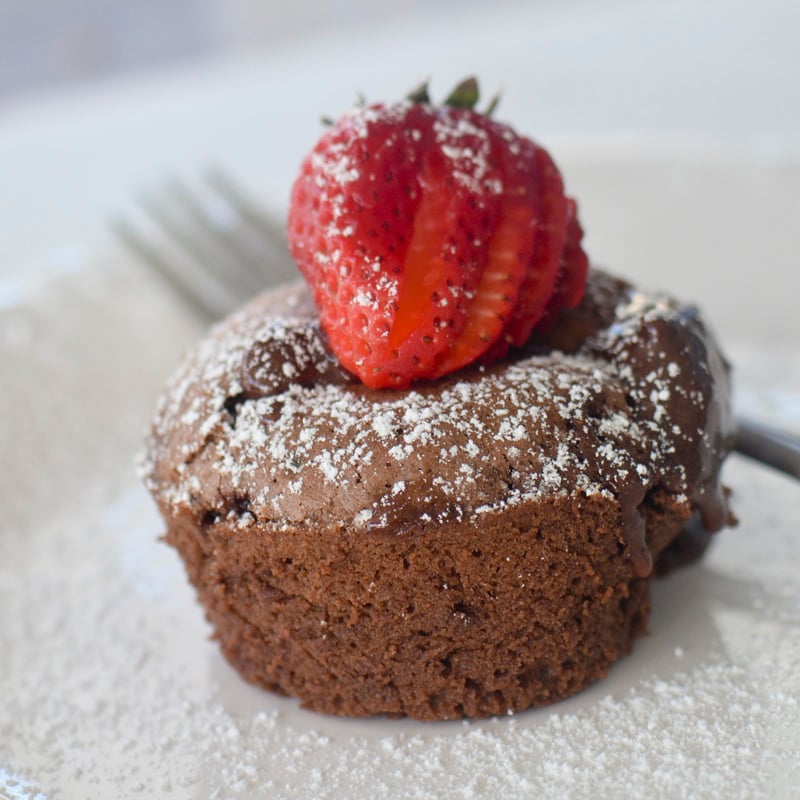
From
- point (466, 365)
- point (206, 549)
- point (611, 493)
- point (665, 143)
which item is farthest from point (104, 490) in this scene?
point (665, 143)

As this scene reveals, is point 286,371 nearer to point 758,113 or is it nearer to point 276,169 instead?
point 276,169

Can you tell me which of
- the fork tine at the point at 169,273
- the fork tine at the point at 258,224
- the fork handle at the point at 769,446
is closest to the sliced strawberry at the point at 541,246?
the fork handle at the point at 769,446

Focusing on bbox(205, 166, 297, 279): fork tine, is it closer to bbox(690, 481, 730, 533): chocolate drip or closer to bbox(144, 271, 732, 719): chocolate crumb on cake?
bbox(144, 271, 732, 719): chocolate crumb on cake

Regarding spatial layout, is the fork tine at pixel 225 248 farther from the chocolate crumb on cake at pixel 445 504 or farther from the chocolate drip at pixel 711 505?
the chocolate drip at pixel 711 505

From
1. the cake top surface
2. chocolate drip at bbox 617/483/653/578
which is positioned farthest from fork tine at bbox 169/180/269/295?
chocolate drip at bbox 617/483/653/578

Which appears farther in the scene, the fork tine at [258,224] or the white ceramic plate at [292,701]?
the fork tine at [258,224]

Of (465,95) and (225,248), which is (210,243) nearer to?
(225,248)
